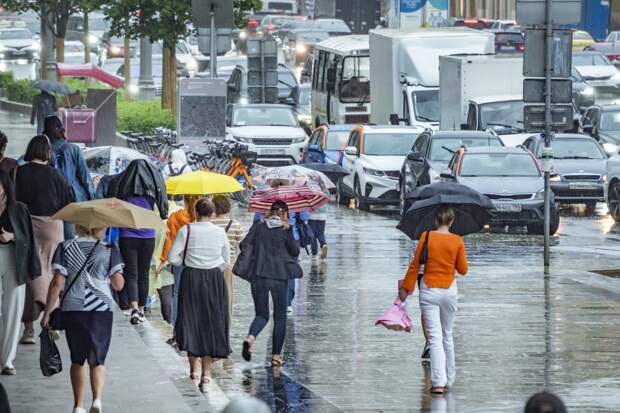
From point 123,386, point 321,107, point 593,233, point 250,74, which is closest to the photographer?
point 123,386

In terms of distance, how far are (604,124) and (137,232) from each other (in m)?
22.8

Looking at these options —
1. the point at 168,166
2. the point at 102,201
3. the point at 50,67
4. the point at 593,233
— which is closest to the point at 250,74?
the point at 50,67

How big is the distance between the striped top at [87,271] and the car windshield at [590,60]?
43.6 meters

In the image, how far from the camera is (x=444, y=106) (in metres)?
38.6

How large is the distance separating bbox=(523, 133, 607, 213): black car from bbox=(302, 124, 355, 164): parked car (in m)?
→ 4.78

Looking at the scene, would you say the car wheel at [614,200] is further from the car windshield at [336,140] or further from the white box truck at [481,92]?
the car windshield at [336,140]

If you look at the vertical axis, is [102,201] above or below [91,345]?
above

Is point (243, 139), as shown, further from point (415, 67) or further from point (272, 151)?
point (415, 67)

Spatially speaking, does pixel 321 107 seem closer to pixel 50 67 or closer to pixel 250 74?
pixel 250 74

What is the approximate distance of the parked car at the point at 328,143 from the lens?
36531 mm

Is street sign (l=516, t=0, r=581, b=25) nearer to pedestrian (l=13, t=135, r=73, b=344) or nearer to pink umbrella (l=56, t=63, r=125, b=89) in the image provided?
pedestrian (l=13, t=135, r=73, b=344)

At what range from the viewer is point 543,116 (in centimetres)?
2412

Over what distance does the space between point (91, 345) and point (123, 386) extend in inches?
39.1

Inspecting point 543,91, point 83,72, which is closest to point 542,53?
point 543,91
